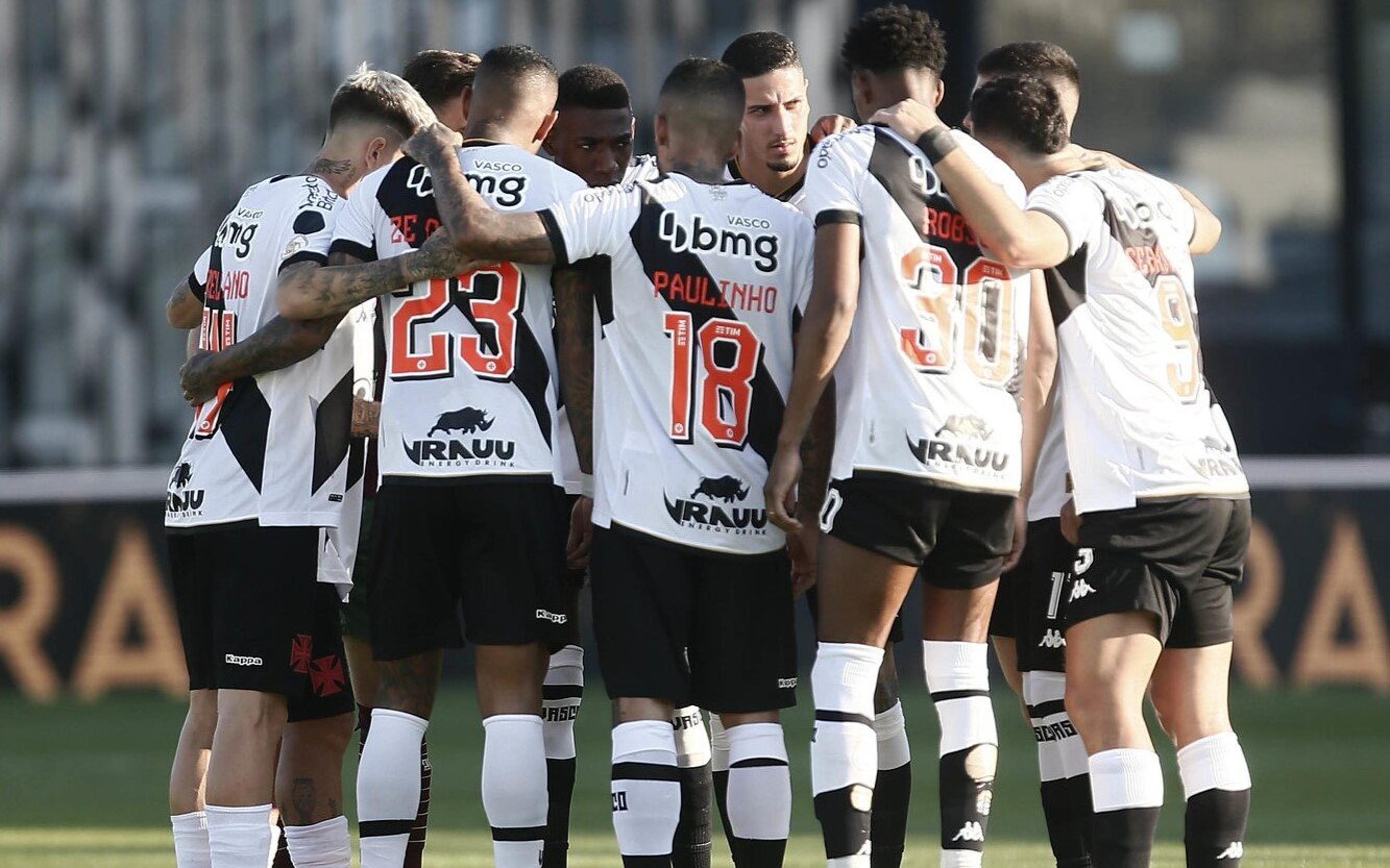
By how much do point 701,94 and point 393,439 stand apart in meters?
1.24

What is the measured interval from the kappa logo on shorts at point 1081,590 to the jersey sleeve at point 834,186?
111cm

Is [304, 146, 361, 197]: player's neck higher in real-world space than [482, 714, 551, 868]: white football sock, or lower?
higher

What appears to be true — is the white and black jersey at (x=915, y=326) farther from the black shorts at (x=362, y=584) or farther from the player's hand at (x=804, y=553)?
the black shorts at (x=362, y=584)

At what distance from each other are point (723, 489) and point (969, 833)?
3.70 feet

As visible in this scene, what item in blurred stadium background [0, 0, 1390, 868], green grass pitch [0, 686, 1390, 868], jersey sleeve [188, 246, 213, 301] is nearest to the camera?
jersey sleeve [188, 246, 213, 301]

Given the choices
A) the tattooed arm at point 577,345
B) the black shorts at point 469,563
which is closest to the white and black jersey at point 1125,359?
the tattooed arm at point 577,345

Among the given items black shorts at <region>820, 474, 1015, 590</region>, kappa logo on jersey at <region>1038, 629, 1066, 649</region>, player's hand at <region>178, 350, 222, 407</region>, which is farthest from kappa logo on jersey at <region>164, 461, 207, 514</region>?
kappa logo on jersey at <region>1038, 629, 1066, 649</region>

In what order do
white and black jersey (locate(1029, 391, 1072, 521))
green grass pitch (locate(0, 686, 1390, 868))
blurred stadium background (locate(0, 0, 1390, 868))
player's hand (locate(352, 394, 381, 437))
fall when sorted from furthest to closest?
1. blurred stadium background (locate(0, 0, 1390, 868))
2. green grass pitch (locate(0, 686, 1390, 868))
3. white and black jersey (locate(1029, 391, 1072, 521))
4. player's hand (locate(352, 394, 381, 437))

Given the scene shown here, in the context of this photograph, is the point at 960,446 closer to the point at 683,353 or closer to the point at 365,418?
the point at 683,353

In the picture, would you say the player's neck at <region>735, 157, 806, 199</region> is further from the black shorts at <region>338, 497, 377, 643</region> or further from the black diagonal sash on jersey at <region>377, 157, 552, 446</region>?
the black shorts at <region>338, 497, 377, 643</region>

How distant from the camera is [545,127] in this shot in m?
5.48

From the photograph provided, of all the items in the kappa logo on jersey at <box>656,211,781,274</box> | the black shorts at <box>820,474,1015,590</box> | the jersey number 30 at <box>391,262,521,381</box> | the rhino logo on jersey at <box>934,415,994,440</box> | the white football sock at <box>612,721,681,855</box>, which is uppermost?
the kappa logo on jersey at <box>656,211,781,274</box>

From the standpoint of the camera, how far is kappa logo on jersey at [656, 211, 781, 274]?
516 cm

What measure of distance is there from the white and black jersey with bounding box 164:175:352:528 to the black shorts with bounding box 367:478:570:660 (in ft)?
1.01
